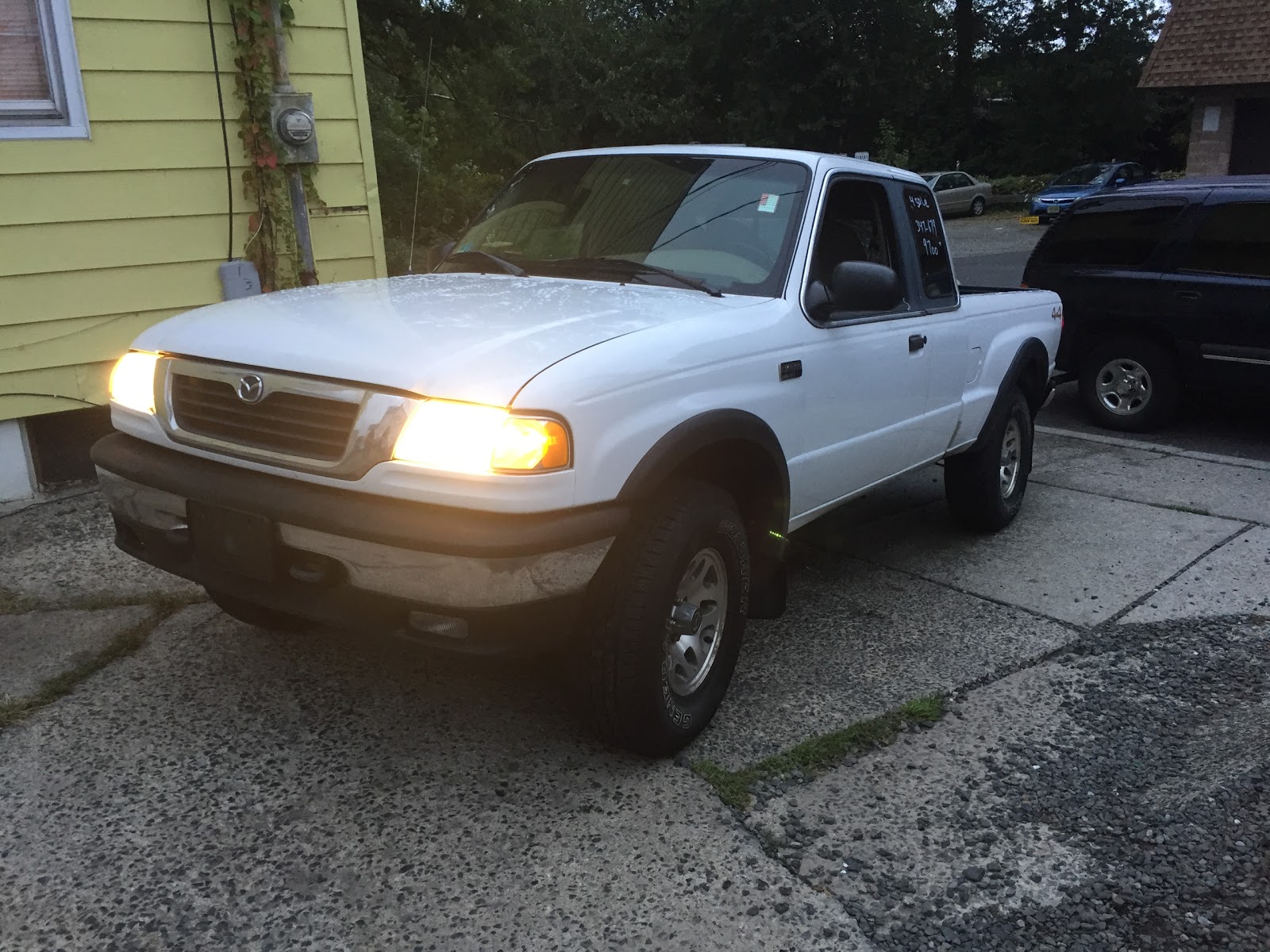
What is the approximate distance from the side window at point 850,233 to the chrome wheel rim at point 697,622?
1.02 m

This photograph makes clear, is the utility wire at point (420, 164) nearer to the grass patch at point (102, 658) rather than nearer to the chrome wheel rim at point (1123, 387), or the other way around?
the grass patch at point (102, 658)

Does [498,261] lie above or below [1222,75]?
below

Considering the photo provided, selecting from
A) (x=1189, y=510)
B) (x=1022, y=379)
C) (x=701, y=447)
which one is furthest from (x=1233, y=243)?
(x=701, y=447)

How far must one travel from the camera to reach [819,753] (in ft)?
11.1

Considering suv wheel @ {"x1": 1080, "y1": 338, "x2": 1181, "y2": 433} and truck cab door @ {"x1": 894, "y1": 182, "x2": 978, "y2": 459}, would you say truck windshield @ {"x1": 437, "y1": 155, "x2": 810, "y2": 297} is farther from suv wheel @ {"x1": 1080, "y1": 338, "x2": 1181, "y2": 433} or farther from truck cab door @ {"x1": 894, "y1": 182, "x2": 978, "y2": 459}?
suv wheel @ {"x1": 1080, "y1": 338, "x2": 1181, "y2": 433}

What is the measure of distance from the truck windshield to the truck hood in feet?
0.52

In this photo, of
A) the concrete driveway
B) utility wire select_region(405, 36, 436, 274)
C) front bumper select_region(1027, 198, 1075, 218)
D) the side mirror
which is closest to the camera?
the concrete driveway

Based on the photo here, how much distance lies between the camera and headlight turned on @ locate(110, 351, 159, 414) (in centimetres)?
330

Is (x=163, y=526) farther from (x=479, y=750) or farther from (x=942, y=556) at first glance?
(x=942, y=556)

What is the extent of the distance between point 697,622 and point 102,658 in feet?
7.19

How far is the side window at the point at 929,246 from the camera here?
15.7ft

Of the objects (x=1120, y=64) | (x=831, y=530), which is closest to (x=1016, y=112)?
(x=1120, y=64)

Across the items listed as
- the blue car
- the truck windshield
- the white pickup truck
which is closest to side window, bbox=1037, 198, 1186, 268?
the white pickup truck

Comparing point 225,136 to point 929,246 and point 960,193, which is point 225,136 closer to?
point 929,246
